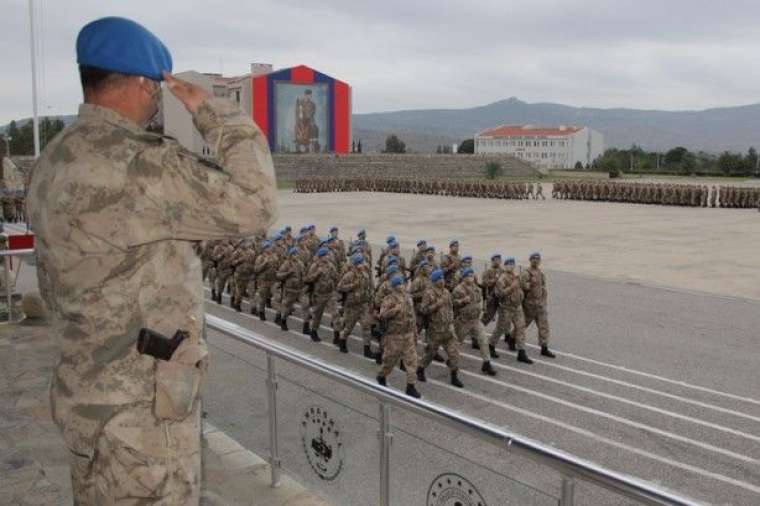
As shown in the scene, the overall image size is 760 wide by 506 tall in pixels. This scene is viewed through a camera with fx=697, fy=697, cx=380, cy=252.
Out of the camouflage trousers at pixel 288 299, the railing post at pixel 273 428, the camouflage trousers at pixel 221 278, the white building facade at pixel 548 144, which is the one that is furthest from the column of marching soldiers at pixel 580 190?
the white building facade at pixel 548 144

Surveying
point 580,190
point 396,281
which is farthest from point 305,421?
point 580,190

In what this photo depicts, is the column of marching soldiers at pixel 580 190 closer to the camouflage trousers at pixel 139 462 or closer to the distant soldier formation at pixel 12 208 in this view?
the distant soldier formation at pixel 12 208

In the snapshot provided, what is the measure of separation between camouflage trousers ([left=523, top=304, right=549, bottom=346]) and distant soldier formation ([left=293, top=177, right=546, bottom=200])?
3123 cm

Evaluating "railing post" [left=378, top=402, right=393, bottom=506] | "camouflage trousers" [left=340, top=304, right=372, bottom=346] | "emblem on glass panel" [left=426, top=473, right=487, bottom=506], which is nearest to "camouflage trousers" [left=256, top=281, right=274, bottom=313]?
"camouflage trousers" [left=340, top=304, right=372, bottom=346]

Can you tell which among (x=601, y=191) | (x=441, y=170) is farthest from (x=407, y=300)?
(x=441, y=170)

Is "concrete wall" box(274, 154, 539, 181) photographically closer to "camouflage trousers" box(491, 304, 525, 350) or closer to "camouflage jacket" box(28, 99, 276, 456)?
"camouflage trousers" box(491, 304, 525, 350)

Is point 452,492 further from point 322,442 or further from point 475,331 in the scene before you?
point 475,331

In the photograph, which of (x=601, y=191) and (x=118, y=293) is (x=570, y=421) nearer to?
(x=118, y=293)

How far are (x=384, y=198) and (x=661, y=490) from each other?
40.1 m

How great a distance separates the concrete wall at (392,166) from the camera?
61797 mm

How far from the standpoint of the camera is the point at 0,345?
6918 millimetres

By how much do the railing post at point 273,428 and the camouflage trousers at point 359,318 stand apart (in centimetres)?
575

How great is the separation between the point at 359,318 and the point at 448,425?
7.48 meters

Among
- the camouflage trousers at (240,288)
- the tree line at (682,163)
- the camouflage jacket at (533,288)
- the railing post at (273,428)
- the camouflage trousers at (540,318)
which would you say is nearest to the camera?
the railing post at (273,428)
